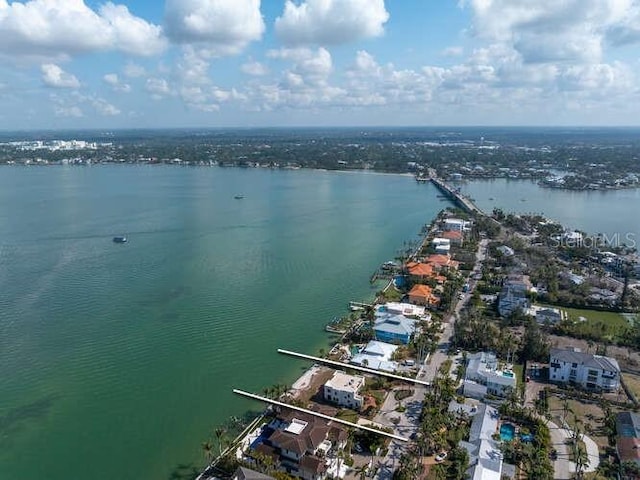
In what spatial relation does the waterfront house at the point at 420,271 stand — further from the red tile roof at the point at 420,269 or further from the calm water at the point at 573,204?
the calm water at the point at 573,204

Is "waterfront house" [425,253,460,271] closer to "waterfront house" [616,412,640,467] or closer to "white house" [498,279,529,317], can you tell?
"white house" [498,279,529,317]

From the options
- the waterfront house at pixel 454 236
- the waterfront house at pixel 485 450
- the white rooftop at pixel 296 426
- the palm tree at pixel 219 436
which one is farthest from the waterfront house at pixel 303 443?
the waterfront house at pixel 454 236

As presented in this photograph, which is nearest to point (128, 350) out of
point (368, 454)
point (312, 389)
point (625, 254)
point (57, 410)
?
point (57, 410)

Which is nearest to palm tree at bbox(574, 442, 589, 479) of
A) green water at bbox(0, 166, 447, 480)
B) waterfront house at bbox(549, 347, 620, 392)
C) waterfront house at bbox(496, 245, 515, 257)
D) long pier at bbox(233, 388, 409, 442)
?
waterfront house at bbox(549, 347, 620, 392)

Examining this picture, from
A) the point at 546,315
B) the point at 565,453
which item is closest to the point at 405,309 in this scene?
the point at 546,315

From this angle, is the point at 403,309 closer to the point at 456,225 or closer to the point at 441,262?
the point at 441,262
